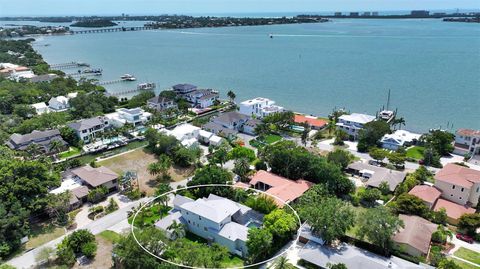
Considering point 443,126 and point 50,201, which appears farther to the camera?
point 443,126

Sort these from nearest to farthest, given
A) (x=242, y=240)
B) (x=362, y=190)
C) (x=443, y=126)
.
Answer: (x=242, y=240)
(x=362, y=190)
(x=443, y=126)

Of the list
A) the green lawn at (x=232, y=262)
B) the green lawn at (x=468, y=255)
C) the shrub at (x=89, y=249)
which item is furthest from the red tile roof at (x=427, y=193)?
the shrub at (x=89, y=249)

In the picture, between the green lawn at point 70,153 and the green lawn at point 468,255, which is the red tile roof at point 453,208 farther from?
the green lawn at point 70,153

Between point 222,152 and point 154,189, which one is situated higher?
point 222,152

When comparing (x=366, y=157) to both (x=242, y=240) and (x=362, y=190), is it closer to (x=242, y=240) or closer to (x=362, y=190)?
(x=362, y=190)

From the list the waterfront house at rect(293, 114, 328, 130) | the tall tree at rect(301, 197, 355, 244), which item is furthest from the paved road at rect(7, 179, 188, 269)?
the waterfront house at rect(293, 114, 328, 130)

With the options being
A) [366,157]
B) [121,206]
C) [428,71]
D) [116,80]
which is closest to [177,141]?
[121,206]

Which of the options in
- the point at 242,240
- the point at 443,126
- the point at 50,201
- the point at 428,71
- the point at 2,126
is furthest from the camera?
the point at 428,71

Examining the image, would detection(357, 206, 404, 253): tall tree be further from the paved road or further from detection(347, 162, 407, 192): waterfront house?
the paved road
